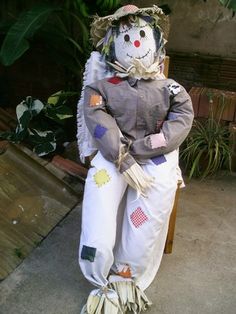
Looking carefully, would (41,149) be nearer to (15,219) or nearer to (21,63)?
(15,219)

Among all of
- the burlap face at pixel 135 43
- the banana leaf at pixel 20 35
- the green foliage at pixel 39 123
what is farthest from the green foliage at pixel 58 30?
the burlap face at pixel 135 43

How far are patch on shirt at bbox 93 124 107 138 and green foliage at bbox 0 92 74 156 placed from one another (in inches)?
40.0

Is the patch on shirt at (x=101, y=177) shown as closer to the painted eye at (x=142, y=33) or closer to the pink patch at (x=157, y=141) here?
the pink patch at (x=157, y=141)

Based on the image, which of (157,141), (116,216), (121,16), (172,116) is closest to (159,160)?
(157,141)

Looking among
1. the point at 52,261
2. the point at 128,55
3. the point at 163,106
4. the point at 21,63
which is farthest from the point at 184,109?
the point at 21,63

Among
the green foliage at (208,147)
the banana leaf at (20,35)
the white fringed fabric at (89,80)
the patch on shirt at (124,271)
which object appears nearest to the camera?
the patch on shirt at (124,271)

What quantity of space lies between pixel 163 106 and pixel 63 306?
1043 millimetres

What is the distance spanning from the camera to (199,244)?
7.80 ft

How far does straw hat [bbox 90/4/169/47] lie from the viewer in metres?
1.94

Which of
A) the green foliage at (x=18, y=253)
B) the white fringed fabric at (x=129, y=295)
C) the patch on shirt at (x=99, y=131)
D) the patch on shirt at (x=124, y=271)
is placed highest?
the patch on shirt at (x=99, y=131)

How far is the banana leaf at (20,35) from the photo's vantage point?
8.11ft

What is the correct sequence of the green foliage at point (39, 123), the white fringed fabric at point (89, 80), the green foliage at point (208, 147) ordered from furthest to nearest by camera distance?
the green foliage at point (208, 147) < the green foliage at point (39, 123) < the white fringed fabric at point (89, 80)

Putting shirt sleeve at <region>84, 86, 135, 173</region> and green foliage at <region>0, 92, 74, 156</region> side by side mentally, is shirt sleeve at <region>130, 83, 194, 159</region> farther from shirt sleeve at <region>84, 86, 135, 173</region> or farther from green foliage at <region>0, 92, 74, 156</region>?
green foliage at <region>0, 92, 74, 156</region>

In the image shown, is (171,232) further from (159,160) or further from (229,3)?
(229,3)
